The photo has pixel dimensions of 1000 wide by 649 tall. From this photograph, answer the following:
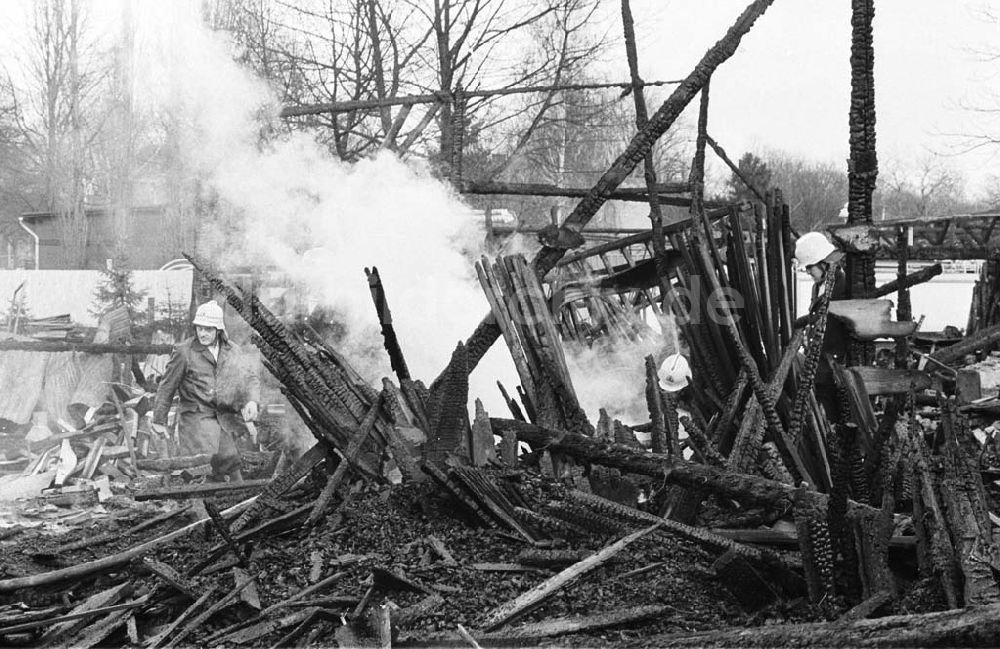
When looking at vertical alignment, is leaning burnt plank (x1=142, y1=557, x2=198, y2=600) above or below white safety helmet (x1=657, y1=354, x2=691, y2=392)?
below

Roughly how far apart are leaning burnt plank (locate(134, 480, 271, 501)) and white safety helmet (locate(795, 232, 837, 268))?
4.56 m

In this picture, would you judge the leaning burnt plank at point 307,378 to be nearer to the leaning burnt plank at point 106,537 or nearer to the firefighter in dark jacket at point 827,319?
the leaning burnt plank at point 106,537

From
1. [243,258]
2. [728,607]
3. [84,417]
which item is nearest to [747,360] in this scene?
[728,607]

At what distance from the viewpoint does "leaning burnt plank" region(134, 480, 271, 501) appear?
6.92m

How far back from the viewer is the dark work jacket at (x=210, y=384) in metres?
9.01

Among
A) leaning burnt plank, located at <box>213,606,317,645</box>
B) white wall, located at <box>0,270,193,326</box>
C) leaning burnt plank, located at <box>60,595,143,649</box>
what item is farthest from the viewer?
white wall, located at <box>0,270,193,326</box>

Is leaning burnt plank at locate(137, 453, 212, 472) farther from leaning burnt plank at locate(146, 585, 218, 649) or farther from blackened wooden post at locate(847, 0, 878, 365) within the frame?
blackened wooden post at locate(847, 0, 878, 365)

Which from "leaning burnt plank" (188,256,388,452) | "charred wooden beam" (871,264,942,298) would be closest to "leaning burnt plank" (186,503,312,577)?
"leaning burnt plank" (188,256,388,452)

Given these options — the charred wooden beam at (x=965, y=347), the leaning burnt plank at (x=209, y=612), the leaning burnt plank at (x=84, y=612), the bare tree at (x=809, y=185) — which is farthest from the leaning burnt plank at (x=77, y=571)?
the bare tree at (x=809, y=185)

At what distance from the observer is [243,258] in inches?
462

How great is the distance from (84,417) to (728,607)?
9.45m

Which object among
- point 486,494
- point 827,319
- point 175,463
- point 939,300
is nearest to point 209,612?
point 486,494

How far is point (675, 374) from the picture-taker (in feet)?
23.7

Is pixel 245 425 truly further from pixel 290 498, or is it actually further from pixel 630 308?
pixel 630 308
